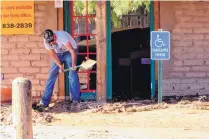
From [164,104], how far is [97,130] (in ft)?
7.66

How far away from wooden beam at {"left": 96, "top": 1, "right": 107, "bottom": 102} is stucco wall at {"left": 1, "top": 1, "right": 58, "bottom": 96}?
1.08 metres

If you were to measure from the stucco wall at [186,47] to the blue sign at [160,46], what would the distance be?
1256mm

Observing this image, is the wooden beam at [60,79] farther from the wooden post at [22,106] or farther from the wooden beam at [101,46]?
the wooden post at [22,106]

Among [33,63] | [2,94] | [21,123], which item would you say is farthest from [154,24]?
[21,123]

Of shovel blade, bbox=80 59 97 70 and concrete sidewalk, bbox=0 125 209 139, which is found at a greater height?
shovel blade, bbox=80 59 97 70

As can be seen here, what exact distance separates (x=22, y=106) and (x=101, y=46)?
4827 mm

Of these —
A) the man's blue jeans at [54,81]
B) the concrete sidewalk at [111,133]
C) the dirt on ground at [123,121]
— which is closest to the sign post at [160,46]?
the dirt on ground at [123,121]

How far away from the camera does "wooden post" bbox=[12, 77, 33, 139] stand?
5.27m

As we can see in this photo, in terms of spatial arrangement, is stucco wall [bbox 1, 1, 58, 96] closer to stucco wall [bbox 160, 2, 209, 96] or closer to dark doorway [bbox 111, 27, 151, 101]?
dark doorway [bbox 111, 27, 151, 101]

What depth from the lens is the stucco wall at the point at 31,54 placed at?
10.5 metres

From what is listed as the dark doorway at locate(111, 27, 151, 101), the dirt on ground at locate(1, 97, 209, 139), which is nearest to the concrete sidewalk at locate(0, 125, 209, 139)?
the dirt on ground at locate(1, 97, 209, 139)

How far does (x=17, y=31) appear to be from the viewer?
10508 millimetres

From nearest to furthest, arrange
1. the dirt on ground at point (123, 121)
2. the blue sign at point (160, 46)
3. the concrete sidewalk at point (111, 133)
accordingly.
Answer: the concrete sidewalk at point (111, 133) → the dirt on ground at point (123, 121) → the blue sign at point (160, 46)

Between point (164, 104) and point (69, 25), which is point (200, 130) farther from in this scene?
point (69, 25)
